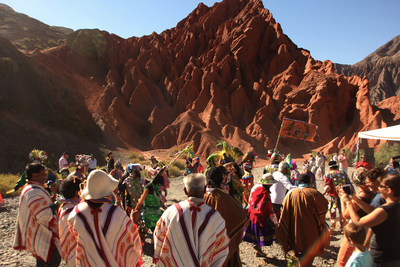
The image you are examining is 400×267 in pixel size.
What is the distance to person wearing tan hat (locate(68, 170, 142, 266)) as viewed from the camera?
2646mm

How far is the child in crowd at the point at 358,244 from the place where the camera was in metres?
2.88

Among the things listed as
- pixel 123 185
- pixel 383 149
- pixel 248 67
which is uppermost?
pixel 248 67

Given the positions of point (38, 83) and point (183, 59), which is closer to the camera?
point (38, 83)

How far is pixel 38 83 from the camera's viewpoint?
30516 millimetres

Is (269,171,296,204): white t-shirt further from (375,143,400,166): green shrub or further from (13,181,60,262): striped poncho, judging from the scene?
(375,143,400,166): green shrub

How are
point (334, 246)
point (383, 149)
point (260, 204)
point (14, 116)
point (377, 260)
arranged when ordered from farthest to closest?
point (14, 116)
point (383, 149)
point (334, 246)
point (260, 204)
point (377, 260)

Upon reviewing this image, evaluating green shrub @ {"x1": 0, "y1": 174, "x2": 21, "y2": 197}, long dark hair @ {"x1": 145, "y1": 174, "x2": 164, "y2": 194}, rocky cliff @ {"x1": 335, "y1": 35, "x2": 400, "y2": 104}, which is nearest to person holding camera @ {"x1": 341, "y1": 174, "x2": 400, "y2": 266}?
long dark hair @ {"x1": 145, "y1": 174, "x2": 164, "y2": 194}

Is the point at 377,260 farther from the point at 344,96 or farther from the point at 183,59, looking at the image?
the point at 183,59

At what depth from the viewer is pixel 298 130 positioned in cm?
1186

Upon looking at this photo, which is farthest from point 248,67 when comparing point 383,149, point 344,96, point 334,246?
point 334,246

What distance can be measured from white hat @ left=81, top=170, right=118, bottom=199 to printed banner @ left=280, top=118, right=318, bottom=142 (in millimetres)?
9778

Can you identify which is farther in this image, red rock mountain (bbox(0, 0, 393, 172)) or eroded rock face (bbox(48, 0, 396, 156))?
eroded rock face (bbox(48, 0, 396, 156))

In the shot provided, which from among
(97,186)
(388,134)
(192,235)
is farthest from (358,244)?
(388,134)

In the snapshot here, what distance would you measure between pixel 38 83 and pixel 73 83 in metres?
10.4
